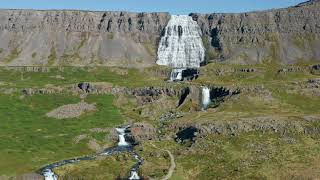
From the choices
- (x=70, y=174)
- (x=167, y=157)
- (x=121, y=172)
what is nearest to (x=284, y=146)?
(x=167, y=157)

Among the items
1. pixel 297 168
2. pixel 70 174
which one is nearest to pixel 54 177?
pixel 70 174

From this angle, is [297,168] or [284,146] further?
[284,146]

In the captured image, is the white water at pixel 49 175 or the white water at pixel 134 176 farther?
the white water at pixel 49 175

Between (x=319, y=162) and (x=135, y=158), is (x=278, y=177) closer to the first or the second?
(x=319, y=162)

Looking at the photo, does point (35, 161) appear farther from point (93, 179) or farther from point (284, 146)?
point (284, 146)

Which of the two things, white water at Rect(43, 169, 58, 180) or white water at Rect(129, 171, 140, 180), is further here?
white water at Rect(43, 169, 58, 180)

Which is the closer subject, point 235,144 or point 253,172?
point 253,172

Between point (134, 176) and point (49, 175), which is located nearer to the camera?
point (134, 176)

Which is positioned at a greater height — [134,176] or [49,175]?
[134,176]
